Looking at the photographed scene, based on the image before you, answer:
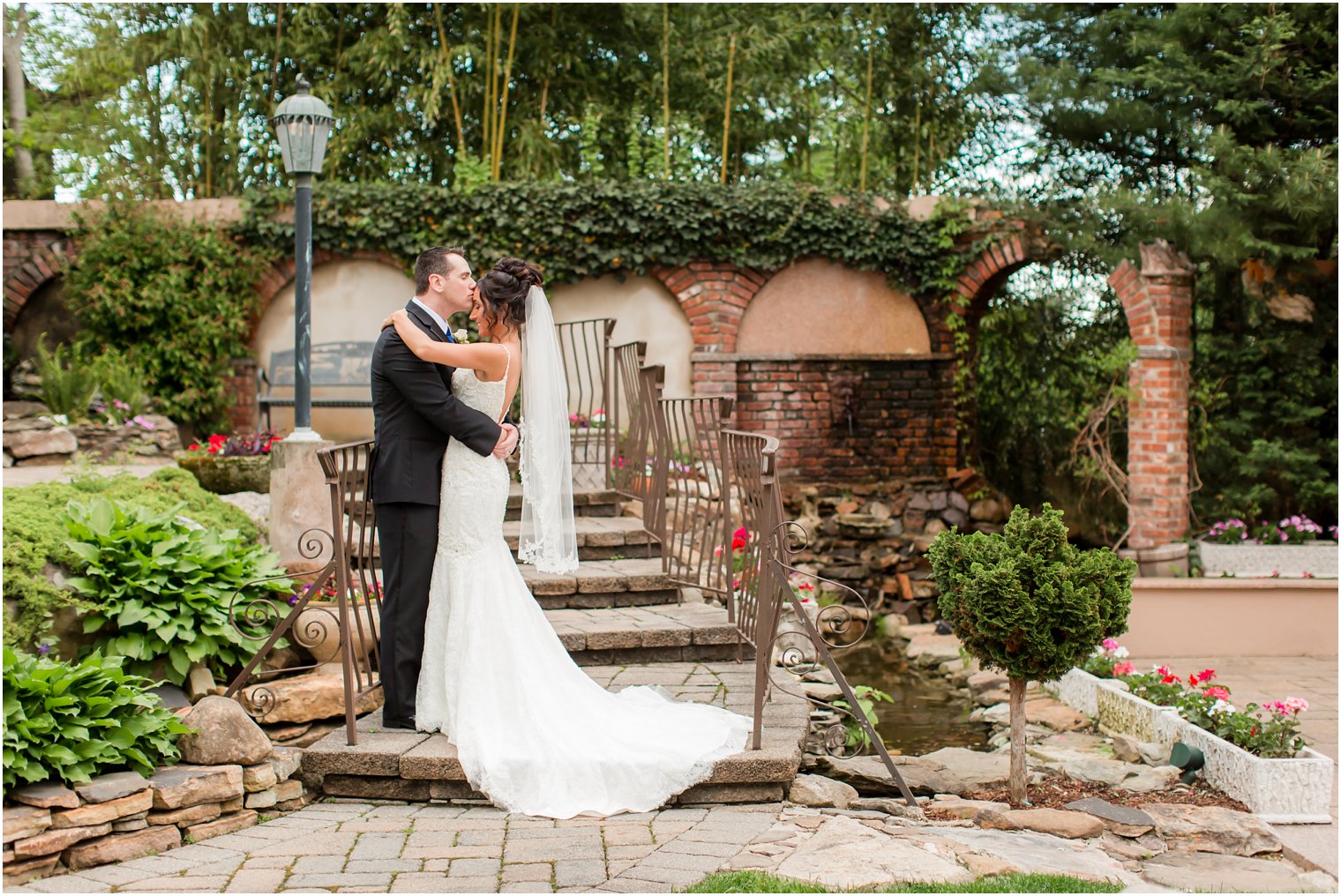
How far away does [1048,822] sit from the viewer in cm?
409

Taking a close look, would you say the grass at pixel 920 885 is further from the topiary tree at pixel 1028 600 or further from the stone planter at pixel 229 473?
the stone planter at pixel 229 473

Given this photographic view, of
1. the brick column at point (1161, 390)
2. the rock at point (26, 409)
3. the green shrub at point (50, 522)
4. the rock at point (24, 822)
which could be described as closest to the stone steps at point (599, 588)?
the green shrub at point (50, 522)

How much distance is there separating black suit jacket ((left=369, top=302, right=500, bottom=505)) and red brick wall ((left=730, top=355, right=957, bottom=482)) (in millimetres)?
6561

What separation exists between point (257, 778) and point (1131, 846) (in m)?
3.07

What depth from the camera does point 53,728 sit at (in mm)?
3516

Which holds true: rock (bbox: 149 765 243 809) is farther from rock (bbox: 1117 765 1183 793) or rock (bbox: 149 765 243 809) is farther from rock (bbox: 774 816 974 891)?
rock (bbox: 1117 765 1183 793)

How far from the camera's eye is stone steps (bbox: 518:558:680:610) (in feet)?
19.1

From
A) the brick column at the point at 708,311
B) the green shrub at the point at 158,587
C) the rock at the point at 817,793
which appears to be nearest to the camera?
the rock at the point at 817,793

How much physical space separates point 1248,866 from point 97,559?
4528 millimetres

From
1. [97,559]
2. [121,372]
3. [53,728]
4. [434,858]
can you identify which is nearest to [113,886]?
[53,728]

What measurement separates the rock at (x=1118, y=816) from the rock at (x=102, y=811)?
333cm

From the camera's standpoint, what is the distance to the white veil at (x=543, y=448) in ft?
14.8

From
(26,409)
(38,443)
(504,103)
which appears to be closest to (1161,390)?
(504,103)

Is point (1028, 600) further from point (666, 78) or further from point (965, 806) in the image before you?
point (666, 78)
